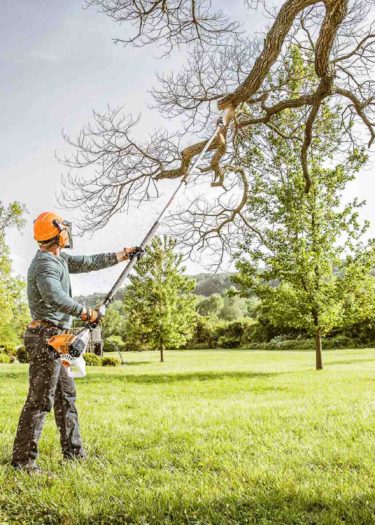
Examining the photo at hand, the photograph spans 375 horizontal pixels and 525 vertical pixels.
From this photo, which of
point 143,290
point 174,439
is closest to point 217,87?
point 174,439

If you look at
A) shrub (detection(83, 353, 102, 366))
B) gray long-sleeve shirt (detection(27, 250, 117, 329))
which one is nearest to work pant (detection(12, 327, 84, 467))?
gray long-sleeve shirt (detection(27, 250, 117, 329))

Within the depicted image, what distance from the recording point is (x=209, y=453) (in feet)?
14.1

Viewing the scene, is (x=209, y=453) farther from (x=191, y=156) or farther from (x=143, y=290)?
(x=143, y=290)

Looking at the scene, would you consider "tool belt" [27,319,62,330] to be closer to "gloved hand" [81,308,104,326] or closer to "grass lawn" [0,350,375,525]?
"gloved hand" [81,308,104,326]

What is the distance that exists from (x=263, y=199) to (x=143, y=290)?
1584 cm

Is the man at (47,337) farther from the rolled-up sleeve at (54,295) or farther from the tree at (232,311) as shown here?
the tree at (232,311)

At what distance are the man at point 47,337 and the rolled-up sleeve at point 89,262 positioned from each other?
0.80 feet

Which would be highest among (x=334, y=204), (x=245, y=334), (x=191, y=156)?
(x=334, y=204)

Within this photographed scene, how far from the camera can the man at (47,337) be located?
3.83m

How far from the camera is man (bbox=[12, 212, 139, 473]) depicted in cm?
383

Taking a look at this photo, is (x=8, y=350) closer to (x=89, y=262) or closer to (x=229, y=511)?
(x=89, y=262)

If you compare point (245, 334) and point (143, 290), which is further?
point (245, 334)

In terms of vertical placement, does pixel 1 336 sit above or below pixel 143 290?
below

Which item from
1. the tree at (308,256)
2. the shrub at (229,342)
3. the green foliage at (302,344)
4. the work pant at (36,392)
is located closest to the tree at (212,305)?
the shrub at (229,342)
